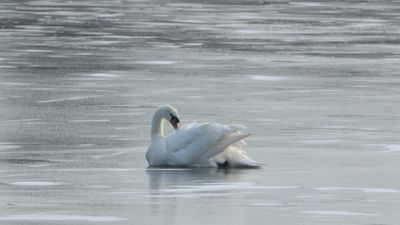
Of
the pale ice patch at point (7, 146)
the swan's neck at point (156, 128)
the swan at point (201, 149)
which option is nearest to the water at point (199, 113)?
the pale ice patch at point (7, 146)

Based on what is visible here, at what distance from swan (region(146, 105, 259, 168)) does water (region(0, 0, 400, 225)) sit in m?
0.17

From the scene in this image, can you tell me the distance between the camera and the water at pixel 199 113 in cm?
1084

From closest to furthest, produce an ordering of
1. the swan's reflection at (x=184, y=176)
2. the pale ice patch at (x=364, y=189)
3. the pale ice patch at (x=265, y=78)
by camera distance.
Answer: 1. the pale ice patch at (x=364, y=189)
2. the swan's reflection at (x=184, y=176)
3. the pale ice patch at (x=265, y=78)

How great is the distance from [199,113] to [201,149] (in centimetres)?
365

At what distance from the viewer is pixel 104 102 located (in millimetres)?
18109

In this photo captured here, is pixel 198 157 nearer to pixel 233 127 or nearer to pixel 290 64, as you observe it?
pixel 233 127

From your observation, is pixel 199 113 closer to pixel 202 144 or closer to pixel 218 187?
pixel 202 144

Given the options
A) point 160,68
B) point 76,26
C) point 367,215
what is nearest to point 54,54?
point 160,68

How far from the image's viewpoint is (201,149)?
43.9 feet

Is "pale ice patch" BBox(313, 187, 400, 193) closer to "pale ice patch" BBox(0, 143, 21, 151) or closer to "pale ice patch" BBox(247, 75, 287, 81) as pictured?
"pale ice patch" BBox(0, 143, 21, 151)

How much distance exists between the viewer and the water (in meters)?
10.8

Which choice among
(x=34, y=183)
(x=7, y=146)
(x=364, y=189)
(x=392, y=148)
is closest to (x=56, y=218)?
(x=34, y=183)

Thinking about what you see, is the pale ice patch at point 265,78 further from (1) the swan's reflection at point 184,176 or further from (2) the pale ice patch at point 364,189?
(2) the pale ice patch at point 364,189

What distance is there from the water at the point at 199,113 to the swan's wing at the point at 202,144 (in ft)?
0.60
